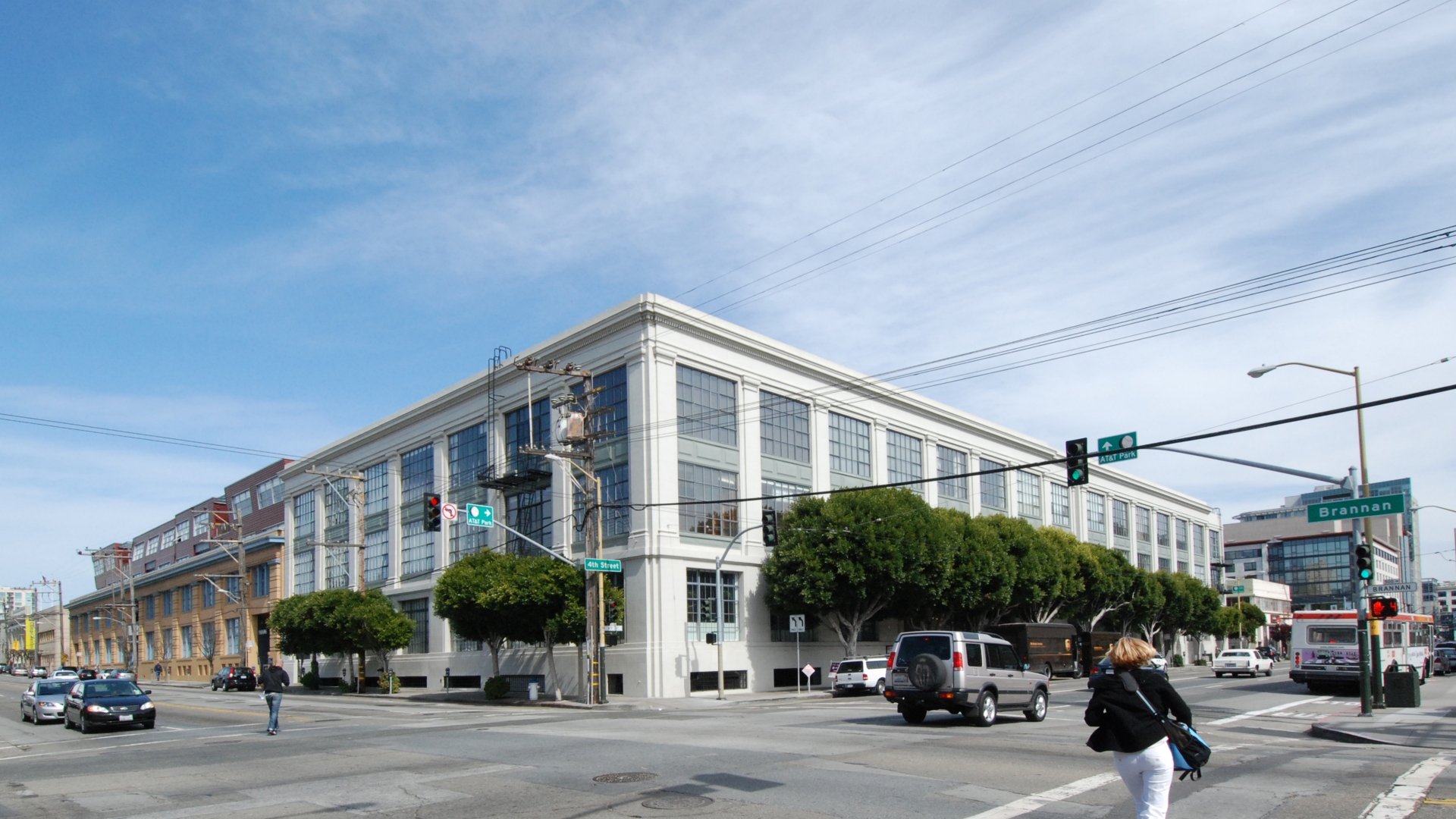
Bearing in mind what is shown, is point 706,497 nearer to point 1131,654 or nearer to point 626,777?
point 626,777

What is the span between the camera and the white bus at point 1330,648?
35.5m

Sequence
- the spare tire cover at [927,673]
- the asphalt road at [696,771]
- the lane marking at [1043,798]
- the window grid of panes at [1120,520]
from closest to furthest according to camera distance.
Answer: the lane marking at [1043,798] → the asphalt road at [696,771] → the spare tire cover at [927,673] → the window grid of panes at [1120,520]

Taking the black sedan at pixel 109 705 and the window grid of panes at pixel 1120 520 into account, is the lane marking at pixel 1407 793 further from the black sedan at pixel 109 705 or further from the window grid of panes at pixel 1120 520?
the window grid of panes at pixel 1120 520

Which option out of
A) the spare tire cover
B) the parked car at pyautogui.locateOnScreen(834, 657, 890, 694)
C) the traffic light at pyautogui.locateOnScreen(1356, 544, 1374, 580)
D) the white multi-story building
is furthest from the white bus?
the spare tire cover

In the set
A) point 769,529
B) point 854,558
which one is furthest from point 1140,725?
point 854,558

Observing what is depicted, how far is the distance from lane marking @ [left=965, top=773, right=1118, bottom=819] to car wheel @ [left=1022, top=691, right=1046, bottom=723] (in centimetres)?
1002

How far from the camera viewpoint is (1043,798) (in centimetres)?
1223

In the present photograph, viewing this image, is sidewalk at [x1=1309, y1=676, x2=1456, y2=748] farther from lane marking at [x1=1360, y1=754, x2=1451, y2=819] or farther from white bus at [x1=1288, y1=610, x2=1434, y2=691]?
white bus at [x1=1288, y1=610, x2=1434, y2=691]

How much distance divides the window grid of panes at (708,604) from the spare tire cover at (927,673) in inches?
813

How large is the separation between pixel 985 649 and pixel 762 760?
893cm

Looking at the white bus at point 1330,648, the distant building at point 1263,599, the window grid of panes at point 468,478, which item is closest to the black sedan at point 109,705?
the window grid of panes at point 468,478

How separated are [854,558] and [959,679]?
72.1 ft

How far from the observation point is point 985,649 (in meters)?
22.9

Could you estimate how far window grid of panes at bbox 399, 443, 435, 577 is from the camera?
5631cm
